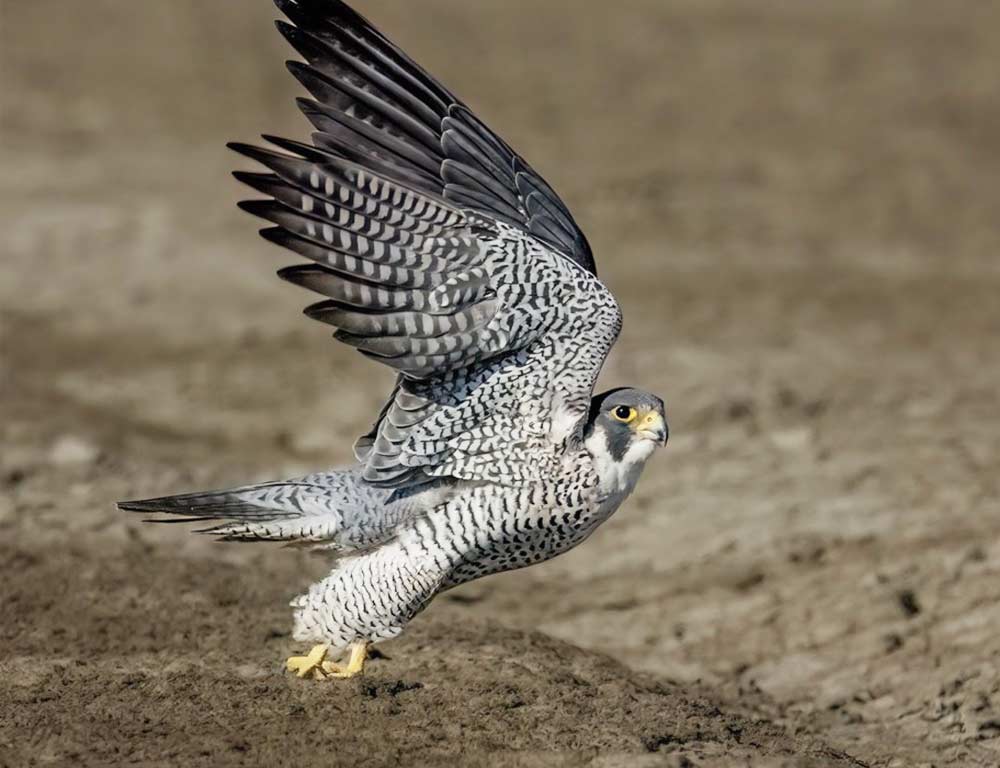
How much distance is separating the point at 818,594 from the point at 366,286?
11.1 feet

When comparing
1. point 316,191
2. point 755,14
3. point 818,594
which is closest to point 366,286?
point 316,191

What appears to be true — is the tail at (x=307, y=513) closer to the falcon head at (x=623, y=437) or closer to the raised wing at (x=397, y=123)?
the falcon head at (x=623, y=437)

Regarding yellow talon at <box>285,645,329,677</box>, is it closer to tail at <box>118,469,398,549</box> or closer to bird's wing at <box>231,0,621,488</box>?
tail at <box>118,469,398,549</box>

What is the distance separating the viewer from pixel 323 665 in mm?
6121

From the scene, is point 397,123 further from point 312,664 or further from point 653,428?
point 312,664

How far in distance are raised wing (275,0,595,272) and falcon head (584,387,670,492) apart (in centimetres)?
62

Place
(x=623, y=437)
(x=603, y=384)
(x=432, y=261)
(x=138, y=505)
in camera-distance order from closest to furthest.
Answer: (x=432, y=261) → (x=138, y=505) → (x=623, y=437) → (x=603, y=384)

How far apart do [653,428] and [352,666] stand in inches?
61.3

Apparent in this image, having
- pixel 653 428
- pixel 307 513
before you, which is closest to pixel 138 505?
pixel 307 513

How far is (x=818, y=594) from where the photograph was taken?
25.5ft

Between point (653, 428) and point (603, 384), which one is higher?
point (603, 384)

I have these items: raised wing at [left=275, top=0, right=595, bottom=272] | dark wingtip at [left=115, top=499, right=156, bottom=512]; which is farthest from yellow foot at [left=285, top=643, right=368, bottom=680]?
raised wing at [left=275, top=0, right=595, bottom=272]

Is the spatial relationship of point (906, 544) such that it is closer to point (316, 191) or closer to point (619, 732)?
point (619, 732)

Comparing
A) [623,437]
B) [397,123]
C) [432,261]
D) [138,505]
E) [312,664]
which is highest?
[397,123]
